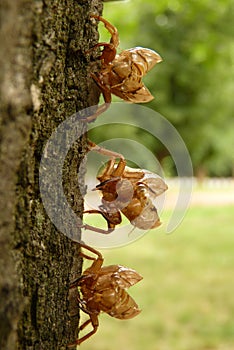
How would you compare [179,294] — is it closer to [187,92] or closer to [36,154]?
[36,154]

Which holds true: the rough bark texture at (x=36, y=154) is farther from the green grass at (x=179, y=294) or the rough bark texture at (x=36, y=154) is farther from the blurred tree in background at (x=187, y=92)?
the blurred tree in background at (x=187, y=92)

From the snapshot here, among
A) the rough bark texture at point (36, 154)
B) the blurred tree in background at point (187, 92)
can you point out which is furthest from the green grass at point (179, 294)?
the blurred tree in background at point (187, 92)

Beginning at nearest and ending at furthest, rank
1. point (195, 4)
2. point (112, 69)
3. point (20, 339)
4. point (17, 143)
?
point (17, 143) < point (20, 339) < point (112, 69) < point (195, 4)

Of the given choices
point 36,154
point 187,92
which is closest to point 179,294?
point 36,154

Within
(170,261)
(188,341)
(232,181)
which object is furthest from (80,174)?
(232,181)

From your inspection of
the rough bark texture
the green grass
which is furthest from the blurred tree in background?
the rough bark texture

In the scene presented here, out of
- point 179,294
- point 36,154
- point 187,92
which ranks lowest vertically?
point 179,294

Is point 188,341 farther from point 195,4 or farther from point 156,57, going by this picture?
point 156,57
